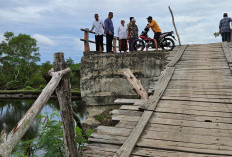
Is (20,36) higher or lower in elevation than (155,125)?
higher

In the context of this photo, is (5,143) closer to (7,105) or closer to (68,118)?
(68,118)

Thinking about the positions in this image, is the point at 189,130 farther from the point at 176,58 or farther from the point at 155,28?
the point at 155,28

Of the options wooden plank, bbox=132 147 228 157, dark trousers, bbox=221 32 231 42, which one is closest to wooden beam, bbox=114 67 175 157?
wooden plank, bbox=132 147 228 157

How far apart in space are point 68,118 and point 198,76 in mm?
3706

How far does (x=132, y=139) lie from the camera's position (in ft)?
9.73

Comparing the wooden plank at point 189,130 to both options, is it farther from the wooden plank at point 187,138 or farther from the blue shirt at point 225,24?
the blue shirt at point 225,24

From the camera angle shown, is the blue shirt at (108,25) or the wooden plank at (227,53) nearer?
the wooden plank at (227,53)

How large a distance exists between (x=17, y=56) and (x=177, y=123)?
4053 centimetres

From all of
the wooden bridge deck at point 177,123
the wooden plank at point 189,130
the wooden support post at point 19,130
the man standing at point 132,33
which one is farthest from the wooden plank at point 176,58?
the wooden support post at point 19,130

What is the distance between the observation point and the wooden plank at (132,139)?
269 centimetres

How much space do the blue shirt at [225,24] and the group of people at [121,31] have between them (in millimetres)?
3459

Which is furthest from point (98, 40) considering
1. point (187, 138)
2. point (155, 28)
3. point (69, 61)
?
point (69, 61)

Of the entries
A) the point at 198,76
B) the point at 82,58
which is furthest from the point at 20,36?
the point at 198,76

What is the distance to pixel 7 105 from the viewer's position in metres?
26.8
